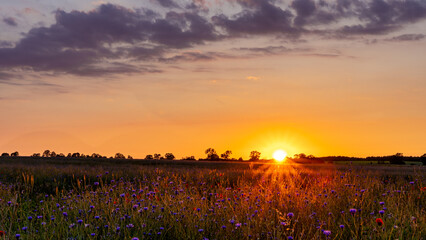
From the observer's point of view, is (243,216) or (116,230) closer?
(116,230)

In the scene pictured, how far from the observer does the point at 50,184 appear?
13023 millimetres

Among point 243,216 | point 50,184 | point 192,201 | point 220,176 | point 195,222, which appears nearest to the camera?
point 195,222

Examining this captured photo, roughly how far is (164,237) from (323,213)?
2.93 meters

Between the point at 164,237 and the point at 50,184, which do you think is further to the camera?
the point at 50,184

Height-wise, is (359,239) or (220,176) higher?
(220,176)

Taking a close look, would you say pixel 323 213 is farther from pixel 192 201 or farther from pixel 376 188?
pixel 376 188

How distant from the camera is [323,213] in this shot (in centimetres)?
680

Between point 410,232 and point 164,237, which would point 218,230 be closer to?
point 164,237

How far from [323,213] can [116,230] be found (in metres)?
3.57

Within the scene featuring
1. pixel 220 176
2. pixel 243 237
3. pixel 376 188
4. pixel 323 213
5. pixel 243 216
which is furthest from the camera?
pixel 220 176

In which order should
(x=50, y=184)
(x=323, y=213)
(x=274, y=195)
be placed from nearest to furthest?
(x=323, y=213)
(x=274, y=195)
(x=50, y=184)

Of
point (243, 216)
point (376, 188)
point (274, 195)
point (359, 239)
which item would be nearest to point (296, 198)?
point (274, 195)

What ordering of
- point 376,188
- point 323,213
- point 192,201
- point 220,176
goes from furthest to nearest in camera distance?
point 220,176 → point 376,188 → point 192,201 → point 323,213

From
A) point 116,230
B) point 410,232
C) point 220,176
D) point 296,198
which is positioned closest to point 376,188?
point 296,198
